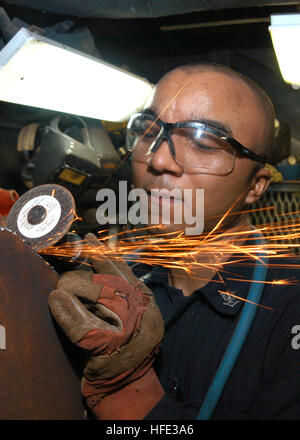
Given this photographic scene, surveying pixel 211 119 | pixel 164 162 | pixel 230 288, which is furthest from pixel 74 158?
pixel 230 288

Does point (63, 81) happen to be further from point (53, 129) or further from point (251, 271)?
point (251, 271)

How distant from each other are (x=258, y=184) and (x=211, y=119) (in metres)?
0.55

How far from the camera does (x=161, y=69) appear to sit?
134 inches

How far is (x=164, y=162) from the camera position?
5.88 ft

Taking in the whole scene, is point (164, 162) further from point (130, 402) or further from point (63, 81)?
point (130, 402)

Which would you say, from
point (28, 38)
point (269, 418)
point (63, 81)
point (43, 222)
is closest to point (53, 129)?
point (63, 81)

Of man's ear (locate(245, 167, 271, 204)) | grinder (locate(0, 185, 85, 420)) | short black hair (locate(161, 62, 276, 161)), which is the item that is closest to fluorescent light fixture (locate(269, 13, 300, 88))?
short black hair (locate(161, 62, 276, 161))

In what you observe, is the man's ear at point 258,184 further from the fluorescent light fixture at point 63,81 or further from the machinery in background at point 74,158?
the machinery in background at point 74,158

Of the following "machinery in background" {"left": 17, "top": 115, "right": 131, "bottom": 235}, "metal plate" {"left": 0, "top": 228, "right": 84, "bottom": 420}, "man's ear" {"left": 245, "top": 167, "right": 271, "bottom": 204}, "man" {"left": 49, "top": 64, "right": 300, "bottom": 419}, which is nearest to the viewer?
"metal plate" {"left": 0, "top": 228, "right": 84, "bottom": 420}

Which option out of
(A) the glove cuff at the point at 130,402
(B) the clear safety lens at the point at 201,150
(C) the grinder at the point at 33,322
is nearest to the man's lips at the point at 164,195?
(B) the clear safety lens at the point at 201,150

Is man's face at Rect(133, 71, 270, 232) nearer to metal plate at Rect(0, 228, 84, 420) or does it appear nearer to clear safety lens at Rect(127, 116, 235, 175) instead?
clear safety lens at Rect(127, 116, 235, 175)

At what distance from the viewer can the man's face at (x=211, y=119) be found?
1797 millimetres

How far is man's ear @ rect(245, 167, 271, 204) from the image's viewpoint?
6.74ft

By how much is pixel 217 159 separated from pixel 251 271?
1.96 ft
